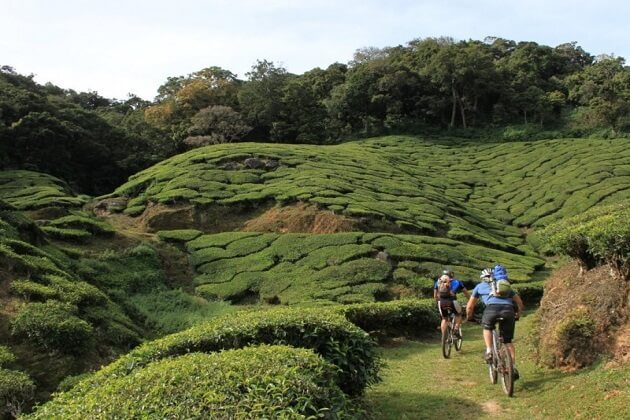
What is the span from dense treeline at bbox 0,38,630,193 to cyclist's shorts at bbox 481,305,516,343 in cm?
4258

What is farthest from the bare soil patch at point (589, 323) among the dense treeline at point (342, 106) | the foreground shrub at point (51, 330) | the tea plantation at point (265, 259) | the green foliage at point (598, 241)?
the dense treeline at point (342, 106)

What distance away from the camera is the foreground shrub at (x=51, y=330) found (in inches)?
441

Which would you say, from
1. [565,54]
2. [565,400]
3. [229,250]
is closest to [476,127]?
[565,54]

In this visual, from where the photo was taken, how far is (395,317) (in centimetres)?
1545

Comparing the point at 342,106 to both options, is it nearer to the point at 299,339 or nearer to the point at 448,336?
the point at 448,336

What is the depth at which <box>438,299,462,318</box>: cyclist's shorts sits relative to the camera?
468 inches

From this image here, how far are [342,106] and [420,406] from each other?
54.3 metres

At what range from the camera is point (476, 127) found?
60938 millimetres

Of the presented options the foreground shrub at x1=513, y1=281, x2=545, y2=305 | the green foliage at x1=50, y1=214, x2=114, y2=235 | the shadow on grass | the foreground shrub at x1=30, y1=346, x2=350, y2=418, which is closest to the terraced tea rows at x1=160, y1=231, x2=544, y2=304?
the foreground shrub at x1=513, y1=281, x2=545, y2=305

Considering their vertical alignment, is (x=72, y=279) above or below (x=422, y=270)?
above

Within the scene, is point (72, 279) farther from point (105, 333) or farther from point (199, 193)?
point (199, 193)

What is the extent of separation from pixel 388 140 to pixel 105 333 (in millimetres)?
46237

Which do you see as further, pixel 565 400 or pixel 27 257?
pixel 27 257

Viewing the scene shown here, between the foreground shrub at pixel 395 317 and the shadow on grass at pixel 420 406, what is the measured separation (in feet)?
18.4
